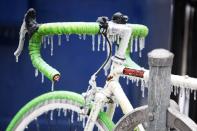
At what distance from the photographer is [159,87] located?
94.3 inches

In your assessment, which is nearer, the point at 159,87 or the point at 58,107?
the point at 159,87

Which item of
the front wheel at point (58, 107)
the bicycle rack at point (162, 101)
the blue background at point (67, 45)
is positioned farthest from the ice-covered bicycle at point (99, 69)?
the blue background at point (67, 45)

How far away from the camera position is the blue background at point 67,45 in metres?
4.64

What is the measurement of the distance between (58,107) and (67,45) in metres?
1.59

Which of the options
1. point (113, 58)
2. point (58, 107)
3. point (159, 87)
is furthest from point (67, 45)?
point (159, 87)

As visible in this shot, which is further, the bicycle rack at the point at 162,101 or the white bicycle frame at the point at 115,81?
the white bicycle frame at the point at 115,81

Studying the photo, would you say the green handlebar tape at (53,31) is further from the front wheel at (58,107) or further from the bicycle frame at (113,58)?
the front wheel at (58,107)

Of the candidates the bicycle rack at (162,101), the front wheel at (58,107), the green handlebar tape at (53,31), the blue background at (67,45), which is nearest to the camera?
the bicycle rack at (162,101)

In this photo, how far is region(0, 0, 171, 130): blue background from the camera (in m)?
4.64

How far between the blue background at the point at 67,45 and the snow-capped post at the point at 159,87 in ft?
7.00

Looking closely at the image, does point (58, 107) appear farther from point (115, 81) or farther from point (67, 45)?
point (67, 45)

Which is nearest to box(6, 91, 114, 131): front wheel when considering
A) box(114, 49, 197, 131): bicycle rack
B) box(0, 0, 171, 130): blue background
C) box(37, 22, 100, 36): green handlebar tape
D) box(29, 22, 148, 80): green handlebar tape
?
box(29, 22, 148, 80): green handlebar tape

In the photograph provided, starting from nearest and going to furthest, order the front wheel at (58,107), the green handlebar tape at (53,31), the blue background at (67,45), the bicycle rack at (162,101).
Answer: the bicycle rack at (162,101), the green handlebar tape at (53,31), the front wheel at (58,107), the blue background at (67,45)

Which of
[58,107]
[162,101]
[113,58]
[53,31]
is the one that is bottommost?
[58,107]
